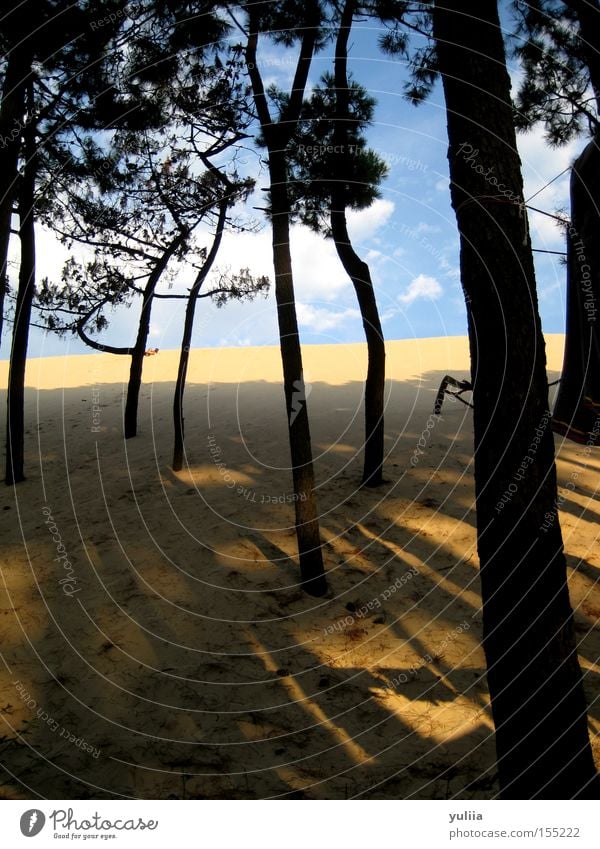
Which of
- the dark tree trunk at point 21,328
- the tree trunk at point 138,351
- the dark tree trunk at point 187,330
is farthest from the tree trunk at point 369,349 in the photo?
the dark tree trunk at point 21,328

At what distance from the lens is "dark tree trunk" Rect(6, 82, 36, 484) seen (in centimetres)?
1238

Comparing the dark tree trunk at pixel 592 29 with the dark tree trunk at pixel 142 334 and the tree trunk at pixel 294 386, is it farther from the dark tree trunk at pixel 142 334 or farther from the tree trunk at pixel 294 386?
the dark tree trunk at pixel 142 334

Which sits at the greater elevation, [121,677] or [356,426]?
[356,426]

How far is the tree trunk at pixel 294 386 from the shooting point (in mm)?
9008

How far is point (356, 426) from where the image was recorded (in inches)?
598

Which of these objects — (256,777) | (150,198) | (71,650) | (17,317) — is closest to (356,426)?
(150,198)

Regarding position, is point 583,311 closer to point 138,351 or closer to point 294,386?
point 294,386

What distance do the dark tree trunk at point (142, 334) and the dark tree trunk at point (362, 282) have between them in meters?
4.29

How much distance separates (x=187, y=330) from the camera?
43.4 ft

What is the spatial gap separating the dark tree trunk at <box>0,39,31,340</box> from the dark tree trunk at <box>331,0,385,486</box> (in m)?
5.38

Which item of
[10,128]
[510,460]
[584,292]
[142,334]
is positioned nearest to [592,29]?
[584,292]

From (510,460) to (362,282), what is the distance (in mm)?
7726

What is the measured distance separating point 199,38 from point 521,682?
34.8 ft

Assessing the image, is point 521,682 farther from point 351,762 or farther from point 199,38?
point 199,38
